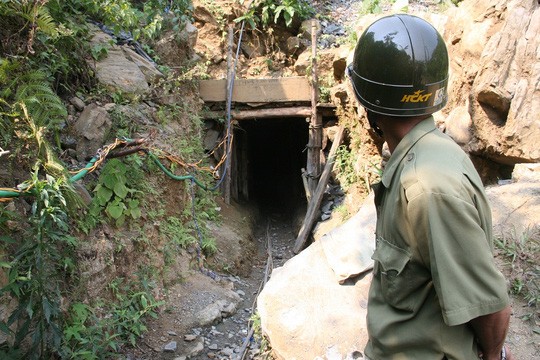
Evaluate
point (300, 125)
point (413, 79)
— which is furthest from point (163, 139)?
point (300, 125)

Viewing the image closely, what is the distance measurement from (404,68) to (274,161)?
41.6 feet

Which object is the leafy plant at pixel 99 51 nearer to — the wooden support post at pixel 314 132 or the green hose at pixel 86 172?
the green hose at pixel 86 172

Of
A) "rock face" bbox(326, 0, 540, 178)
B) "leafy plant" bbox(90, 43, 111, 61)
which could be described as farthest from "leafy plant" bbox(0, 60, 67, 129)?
"rock face" bbox(326, 0, 540, 178)

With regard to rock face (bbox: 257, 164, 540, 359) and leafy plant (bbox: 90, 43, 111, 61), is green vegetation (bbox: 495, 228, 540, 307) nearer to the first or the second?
rock face (bbox: 257, 164, 540, 359)

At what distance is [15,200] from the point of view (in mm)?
3246

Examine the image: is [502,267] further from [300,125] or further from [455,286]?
[300,125]

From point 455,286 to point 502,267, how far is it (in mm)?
2380

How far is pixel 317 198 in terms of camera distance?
8.51 meters

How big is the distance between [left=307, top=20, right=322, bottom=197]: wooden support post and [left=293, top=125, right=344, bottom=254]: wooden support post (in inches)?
15.8

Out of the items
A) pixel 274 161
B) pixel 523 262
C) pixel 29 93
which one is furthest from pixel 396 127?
pixel 274 161

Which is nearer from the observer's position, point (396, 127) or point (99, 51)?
point (396, 127)

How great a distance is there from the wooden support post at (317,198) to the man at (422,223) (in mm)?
6783

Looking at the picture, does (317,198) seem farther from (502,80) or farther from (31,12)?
(31,12)

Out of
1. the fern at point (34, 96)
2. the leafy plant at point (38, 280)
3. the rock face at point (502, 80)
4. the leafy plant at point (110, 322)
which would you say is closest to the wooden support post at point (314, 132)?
the rock face at point (502, 80)
